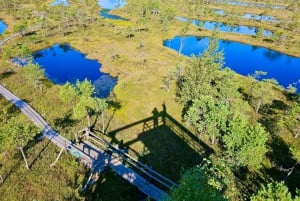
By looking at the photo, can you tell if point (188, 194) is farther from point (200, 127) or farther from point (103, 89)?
point (103, 89)

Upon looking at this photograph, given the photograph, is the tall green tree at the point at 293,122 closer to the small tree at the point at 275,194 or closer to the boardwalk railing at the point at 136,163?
the small tree at the point at 275,194

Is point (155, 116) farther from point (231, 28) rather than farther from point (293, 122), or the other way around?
point (231, 28)

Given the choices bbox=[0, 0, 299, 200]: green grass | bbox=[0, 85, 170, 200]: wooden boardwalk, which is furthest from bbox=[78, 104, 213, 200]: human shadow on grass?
bbox=[0, 85, 170, 200]: wooden boardwalk

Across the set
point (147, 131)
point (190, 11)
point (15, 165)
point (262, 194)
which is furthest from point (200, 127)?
point (190, 11)

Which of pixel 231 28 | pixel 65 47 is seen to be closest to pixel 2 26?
pixel 65 47

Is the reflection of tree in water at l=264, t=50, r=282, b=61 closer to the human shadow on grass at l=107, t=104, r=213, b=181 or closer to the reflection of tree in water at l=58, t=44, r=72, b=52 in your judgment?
the human shadow on grass at l=107, t=104, r=213, b=181

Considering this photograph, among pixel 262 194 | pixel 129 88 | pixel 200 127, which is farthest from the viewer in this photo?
pixel 129 88
